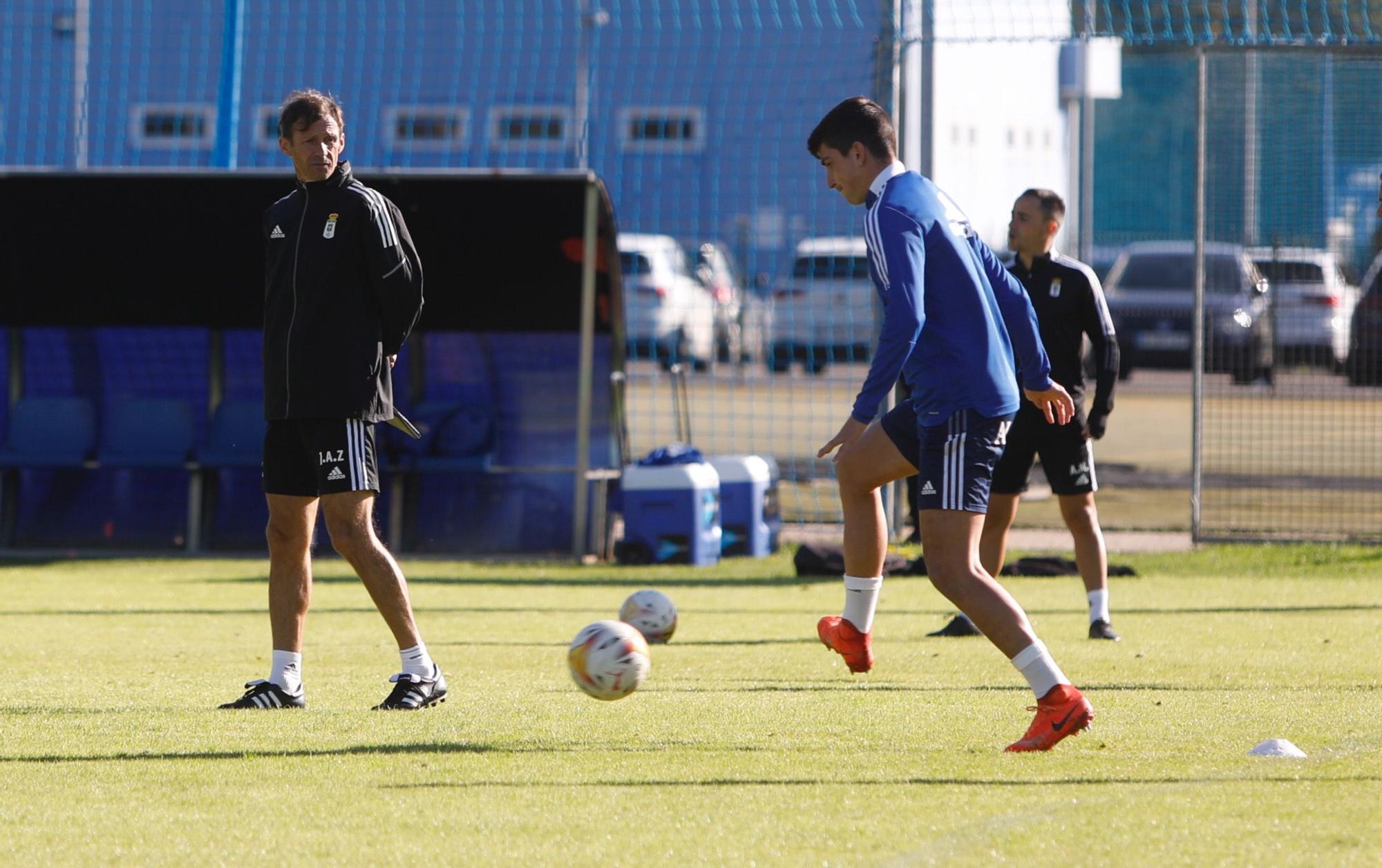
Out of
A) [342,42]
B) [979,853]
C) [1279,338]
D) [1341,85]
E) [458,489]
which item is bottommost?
[979,853]

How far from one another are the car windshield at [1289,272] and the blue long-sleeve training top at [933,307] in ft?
29.1

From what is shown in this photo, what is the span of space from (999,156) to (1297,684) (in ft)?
43.9

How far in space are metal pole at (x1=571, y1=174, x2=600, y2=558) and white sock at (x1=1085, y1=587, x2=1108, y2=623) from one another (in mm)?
4818

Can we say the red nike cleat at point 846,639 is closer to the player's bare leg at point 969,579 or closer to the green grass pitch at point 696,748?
the green grass pitch at point 696,748

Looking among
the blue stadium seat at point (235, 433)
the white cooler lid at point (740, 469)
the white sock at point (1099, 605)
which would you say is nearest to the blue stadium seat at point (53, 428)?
the blue stadium seat at point (235, 433)

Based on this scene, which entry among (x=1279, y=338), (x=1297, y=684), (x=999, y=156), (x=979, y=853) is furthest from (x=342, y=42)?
(x=979, y=853)

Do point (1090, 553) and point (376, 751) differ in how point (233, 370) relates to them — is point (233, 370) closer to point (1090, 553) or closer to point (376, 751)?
point (1090, 553)

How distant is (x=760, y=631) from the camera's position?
9.29 m

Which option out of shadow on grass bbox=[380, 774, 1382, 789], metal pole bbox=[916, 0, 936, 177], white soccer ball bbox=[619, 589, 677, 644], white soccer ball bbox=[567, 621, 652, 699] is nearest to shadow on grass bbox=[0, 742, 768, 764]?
white soccer ball bbox=[567, 621, 652, 699]

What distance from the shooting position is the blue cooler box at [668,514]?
496 inches

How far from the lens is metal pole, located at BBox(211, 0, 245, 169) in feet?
46.6

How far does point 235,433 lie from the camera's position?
13.6 m

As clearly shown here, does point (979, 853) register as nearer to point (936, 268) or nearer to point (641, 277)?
point (936, 268)

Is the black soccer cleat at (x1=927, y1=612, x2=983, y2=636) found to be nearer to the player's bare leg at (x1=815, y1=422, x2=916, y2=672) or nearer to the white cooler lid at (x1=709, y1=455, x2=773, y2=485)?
the player's bare leg at (x1=815, y1=422, x2=916, y2=672)
